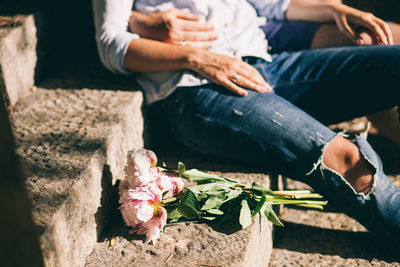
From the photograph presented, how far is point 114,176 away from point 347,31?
4.86 ft

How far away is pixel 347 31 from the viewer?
8.11ft

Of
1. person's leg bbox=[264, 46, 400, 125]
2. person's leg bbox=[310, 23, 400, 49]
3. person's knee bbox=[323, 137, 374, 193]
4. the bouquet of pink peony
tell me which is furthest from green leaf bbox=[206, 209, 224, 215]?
person's leg bbox=[310, 23, 400, 49]

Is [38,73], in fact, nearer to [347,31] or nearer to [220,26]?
[220,26]

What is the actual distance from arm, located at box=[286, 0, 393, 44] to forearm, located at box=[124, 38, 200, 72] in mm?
819

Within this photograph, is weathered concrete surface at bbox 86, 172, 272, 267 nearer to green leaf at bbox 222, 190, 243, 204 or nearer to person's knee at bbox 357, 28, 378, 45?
→ green leaf at bbox 222, 190, 243, 204

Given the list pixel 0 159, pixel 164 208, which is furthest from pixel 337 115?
pixel 0 159

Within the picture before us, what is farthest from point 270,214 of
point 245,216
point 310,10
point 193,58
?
point 310,10

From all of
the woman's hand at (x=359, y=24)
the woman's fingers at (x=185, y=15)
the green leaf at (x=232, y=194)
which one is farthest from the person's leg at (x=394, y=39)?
the green leaf at (x=232, y=194)

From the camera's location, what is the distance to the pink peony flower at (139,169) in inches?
67.2

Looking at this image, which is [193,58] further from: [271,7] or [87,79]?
[271,7]

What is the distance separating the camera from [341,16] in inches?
97.3

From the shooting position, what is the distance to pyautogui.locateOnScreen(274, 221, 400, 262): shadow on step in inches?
85.3

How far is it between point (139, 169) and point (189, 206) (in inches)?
9.6

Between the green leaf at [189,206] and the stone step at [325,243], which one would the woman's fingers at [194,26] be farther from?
the stone step at [325,243]
